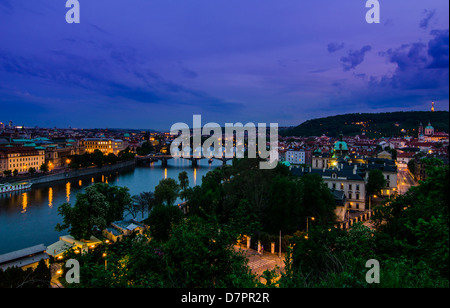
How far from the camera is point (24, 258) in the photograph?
7.18 m

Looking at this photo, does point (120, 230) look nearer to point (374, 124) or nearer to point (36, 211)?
point (36, 211)

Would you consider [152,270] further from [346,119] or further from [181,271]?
[346,119]

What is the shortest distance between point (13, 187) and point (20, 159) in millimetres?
7478

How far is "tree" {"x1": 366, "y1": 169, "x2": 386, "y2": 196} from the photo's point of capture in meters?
15.0

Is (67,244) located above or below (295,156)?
below

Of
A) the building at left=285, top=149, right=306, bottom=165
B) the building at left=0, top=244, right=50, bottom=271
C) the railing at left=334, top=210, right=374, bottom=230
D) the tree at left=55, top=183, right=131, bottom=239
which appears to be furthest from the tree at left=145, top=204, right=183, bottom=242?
the building at left=285, top=149, right=306, bottom=165

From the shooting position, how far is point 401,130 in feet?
180

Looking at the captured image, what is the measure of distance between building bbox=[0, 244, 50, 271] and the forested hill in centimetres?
5298

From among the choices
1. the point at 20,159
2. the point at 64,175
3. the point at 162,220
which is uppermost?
the point at 20,159

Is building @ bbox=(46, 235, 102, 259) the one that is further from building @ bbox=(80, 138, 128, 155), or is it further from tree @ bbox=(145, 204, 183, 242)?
building @ bbox=(80, 138, 128, 155)

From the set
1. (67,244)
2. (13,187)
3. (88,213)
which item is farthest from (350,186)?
(13,187)
